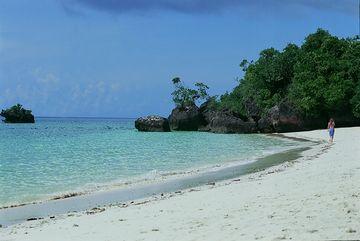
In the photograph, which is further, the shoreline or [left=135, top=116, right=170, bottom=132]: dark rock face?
[left=135, top=116, right=170, bottom=132]: dark rock face

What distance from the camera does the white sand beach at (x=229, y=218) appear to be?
796cm

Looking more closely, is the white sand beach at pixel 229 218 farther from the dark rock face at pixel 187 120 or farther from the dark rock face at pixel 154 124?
the dark rock face at pixel 187 120

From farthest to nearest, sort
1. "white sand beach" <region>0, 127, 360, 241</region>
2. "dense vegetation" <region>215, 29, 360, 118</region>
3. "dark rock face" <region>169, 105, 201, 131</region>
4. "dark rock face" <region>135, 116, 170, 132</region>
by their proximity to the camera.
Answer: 1. "dark rock face" <region>169, 105, 201, 131</region>
2. "dark rock face" <region>135, 116, 170, 132</region>
3. "dense vegetation" <region>215, 29, 360, 118</region>
4. "white sand beach" <region>0, 127, 360, 241</region>

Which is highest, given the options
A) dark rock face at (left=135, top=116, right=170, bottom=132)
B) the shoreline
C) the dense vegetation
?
the dense vegetation

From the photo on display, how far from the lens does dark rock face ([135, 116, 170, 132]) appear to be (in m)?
70.3

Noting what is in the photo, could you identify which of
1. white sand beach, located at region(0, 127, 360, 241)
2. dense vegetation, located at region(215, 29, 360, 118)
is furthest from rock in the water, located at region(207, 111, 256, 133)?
white sand beach, located at region(0, 127, 360, 241)

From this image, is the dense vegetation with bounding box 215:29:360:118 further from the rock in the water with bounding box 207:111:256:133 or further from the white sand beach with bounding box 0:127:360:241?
the white sand beach with bounding box 0:127:360:241

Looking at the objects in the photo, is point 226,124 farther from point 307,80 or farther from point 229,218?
point 229,218

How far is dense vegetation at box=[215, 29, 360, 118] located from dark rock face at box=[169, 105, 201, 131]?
389 centimetres

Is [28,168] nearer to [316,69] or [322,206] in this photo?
[322,206]

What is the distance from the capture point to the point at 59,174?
22188 mm

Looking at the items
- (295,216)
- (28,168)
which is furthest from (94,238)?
(28,168)

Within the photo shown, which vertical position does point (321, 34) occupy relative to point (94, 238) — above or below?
above

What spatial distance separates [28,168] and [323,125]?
41.9 metres
